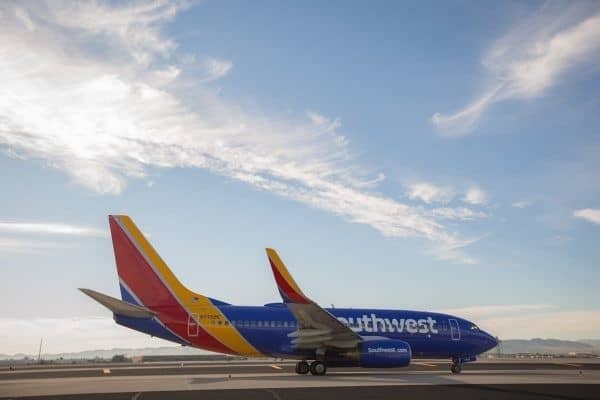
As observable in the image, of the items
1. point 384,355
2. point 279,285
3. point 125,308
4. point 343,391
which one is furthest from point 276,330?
point 343,391

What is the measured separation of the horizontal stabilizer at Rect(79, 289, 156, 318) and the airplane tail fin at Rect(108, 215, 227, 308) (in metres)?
0.97

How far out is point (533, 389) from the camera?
1571cm

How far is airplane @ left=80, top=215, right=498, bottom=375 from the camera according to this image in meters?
21.0

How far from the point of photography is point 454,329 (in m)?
26.8

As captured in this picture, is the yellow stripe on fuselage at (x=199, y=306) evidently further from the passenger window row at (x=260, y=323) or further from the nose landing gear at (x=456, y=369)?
the nose landing gear at (x=456, y=369)

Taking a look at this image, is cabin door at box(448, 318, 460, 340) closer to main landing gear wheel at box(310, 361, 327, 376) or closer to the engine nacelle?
the engine nacelle

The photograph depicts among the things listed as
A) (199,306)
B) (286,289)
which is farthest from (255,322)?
(286,289)

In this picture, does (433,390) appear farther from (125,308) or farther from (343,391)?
(125,308)

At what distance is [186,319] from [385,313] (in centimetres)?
1030

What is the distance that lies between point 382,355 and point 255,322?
20.4 ft

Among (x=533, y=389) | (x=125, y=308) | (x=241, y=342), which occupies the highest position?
(x=125, y=308)

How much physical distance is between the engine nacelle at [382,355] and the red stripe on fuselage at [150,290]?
20.7 ft

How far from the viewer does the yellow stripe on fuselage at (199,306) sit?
896 inches

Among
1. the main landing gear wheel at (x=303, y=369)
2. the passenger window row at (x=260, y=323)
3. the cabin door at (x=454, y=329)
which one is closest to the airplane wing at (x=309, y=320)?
the main landing gear wheel at (x=303, y=369)
